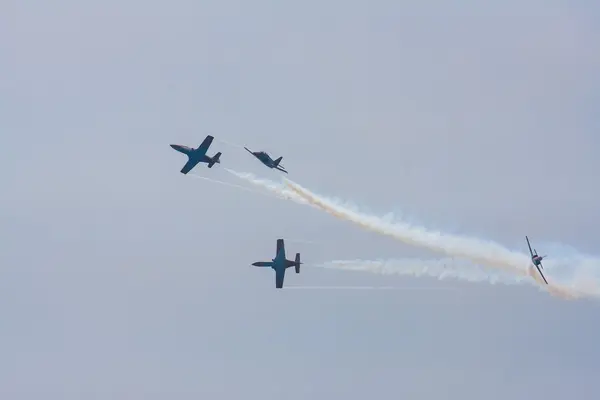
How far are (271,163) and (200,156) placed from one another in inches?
293

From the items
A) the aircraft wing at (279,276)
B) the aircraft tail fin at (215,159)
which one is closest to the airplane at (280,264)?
the aircraft wing at (279,276)

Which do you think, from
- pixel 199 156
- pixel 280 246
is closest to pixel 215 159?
pixel 199 156

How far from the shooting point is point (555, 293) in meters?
69.4

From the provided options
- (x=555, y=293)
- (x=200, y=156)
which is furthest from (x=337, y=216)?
(x=555, y=293)

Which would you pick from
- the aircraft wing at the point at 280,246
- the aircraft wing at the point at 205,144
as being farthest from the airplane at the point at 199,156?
the aircraft wing at the point at 280,246

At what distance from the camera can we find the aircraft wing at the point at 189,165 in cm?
7346

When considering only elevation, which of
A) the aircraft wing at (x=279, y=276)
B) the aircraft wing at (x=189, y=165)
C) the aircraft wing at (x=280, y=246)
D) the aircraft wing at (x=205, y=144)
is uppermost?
the aircraft wing at (x=205, y=144)

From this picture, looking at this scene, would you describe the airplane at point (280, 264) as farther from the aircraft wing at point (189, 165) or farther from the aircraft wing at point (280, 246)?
the aircraft wing at point (189, 165)

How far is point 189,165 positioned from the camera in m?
73.9

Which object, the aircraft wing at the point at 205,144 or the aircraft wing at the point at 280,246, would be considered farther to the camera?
the aircraft wing at the point at 280,246

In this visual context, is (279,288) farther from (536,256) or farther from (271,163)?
(536,256)

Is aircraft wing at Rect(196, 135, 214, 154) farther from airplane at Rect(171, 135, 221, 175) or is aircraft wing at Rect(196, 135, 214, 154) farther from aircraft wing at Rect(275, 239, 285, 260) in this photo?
aircraft wing at Rect(275, 239, 285, 260)

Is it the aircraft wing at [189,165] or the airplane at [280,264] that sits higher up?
the aircraft wing at [189,165]

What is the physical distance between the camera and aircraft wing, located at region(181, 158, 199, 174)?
73.5 meters
